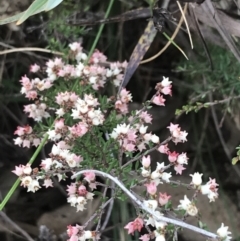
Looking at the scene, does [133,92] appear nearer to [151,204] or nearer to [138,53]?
[138,53]

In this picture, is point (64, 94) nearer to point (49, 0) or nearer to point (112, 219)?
point (49, 0)

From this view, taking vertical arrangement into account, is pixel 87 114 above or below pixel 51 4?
below

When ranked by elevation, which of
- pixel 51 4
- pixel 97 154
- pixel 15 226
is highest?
pixel 51 4

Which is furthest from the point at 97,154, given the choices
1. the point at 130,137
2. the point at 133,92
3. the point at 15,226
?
the point at 133,92

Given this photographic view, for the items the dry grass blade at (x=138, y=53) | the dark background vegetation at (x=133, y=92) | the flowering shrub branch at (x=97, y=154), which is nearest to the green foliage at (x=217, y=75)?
the dark background vegetation at (x=133, y=92)

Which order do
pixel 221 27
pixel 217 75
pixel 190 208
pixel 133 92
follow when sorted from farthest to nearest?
pixel 133 92
pixel 217 75
pixel 221 27
pixel 190 208

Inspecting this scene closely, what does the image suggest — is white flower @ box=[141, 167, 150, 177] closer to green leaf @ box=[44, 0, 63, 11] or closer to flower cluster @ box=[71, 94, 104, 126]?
flower cluster @ box=[71, 94, 104, 126]

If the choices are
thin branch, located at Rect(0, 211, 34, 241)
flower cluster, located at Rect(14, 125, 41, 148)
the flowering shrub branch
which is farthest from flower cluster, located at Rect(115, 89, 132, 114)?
thin branch, located at Rect(0, 211, 34, 241)

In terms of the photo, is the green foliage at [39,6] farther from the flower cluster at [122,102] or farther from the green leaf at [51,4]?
the flower cluster at [122,102]
